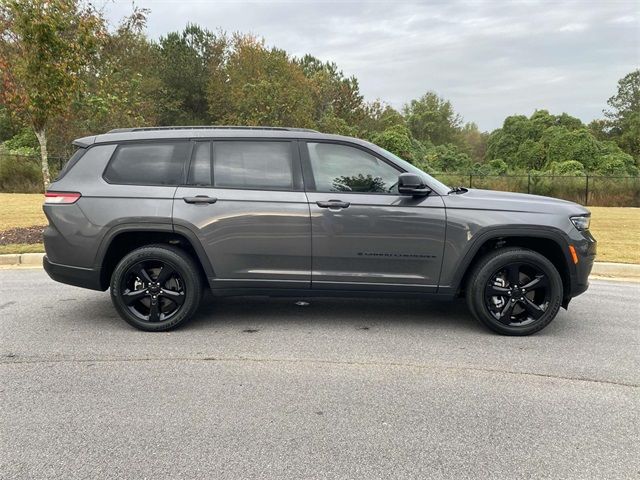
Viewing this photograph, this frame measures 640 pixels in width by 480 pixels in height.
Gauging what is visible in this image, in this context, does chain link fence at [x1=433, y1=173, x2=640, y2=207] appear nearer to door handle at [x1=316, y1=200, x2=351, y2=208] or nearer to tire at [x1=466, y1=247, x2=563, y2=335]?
tire at [x1=466, y1=247, x2=563, y2=335]

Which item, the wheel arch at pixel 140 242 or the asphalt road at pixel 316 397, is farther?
the wheel arch at pixel 140 242

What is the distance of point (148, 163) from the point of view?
15.8ft

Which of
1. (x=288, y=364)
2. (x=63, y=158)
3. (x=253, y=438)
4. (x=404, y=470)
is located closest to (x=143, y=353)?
(x=288, y=364)

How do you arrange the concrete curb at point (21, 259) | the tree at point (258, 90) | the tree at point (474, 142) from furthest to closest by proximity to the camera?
the tree at point (474, 142) → the tree at point (258, 90) → the concrete curb at point (21, 259)

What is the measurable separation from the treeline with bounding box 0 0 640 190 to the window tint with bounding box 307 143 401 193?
7396mm

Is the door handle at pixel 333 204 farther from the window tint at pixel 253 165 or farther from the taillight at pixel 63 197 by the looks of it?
the taillight at pixel 63 197

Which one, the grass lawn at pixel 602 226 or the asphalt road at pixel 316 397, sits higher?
the grass lawn at pixel 602 226

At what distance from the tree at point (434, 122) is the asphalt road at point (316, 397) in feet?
213

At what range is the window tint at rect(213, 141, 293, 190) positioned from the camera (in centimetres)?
471

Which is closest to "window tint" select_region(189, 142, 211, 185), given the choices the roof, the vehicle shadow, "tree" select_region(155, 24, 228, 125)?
the roof

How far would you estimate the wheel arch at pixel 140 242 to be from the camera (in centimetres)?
465

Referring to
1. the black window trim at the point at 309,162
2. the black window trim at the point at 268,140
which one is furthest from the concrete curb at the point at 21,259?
the black window trim at the point at 309,162

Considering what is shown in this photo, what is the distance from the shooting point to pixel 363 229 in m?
4.56

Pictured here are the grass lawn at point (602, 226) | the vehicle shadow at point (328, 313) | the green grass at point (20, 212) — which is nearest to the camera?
the vehicle shadow at point (328, 313)
